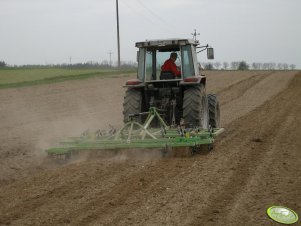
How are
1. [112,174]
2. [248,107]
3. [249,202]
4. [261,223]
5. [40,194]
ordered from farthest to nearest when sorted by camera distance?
[248,107] → [112,174] → [40,194] → [249,202] → [261,223]

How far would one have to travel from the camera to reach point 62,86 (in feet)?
85.3

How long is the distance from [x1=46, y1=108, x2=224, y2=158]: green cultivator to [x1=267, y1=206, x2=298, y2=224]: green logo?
2.69m

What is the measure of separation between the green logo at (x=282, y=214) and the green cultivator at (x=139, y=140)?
2.69 meters

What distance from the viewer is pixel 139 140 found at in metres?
7.78

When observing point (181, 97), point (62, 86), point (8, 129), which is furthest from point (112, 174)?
point (62, 86)

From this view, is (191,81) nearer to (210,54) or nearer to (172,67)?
(172,67)

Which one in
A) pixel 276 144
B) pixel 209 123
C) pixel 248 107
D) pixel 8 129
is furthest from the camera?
pixel 248 107

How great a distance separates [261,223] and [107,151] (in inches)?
146

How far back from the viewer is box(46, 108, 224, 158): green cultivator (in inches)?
300

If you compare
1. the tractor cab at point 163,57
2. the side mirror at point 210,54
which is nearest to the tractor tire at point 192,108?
the tractor cab at point 163,57

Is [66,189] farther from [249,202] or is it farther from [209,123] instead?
[209,123]

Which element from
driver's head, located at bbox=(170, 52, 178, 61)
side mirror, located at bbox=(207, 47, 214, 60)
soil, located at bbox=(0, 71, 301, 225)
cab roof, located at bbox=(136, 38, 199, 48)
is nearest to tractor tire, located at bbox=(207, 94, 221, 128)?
soil, located at bbox=(0, 71, 301, 225)

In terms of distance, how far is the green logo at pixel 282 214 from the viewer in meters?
4.65

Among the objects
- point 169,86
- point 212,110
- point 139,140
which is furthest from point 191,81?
point 139,140
